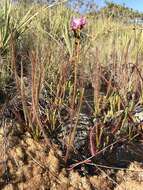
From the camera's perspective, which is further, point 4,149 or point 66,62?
point 66,62

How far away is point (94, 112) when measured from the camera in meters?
3.12

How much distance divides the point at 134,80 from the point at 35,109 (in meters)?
1.30

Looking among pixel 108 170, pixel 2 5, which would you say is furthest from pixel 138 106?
pixel 2 5

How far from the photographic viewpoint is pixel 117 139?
299 centimetres

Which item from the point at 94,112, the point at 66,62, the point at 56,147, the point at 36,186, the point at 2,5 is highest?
the point at 2,5

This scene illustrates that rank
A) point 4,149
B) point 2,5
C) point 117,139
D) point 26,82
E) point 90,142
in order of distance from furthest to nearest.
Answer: point 2,5 < point 26,82 < point 117,139 < point 90,142 < point 4,149

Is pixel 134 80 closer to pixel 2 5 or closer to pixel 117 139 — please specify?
pixel 117 139

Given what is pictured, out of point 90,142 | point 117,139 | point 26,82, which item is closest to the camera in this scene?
point 90,142

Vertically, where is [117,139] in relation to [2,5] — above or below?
below

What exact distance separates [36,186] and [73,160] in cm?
31

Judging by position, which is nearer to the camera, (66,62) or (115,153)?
(66,62)

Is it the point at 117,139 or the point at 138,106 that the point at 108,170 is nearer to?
the point at 117,139

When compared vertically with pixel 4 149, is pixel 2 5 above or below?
above

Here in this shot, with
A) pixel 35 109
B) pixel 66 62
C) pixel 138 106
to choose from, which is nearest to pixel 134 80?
pixel 138 106
